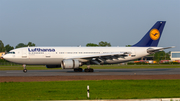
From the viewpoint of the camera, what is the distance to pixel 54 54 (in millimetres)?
34594

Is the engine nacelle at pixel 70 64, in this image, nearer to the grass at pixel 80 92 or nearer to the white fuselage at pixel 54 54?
the white fuselage at pixel 54 54

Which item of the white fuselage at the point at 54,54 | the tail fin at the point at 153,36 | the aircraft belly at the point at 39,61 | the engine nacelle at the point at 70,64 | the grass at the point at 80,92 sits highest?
the tail fin at the point at 153,36

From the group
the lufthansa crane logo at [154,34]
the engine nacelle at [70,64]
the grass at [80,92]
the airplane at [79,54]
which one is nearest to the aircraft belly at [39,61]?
the airplane at [79,54]

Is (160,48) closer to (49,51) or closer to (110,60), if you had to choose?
(110,60)

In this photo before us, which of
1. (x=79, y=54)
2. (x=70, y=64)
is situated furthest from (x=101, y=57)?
(x=70, y=64)

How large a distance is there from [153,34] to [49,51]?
17315mm

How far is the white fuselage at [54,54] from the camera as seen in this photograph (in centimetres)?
3341

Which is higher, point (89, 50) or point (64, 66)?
point (89, 50)

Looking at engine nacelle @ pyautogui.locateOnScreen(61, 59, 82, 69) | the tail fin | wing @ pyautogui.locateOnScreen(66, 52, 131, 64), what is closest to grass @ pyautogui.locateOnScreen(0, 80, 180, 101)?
engine nacelle @ pyautogui.locateOnScreen(61, 59, 82, 69)

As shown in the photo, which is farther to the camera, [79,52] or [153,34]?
[153,34]

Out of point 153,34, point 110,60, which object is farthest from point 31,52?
point 153,34

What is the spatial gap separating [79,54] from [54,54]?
3.85 m

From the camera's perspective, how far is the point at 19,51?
3356 centimetres

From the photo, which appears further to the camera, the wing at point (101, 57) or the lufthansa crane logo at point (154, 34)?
the lufthansa crane logo at point (154, 34)
